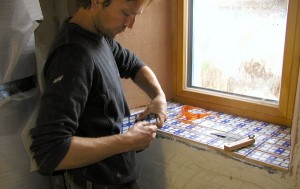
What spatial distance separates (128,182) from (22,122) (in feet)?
1.35

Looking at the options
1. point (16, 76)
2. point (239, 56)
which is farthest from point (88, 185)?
point (239, 56)

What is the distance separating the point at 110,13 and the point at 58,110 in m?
0.27

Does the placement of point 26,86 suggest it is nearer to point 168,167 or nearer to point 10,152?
point 10,152

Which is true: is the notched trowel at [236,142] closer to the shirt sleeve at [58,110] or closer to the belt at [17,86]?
A: the shirt sleeve at [58,110]

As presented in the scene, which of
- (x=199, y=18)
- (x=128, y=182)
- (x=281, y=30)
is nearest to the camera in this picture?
(x=128, y=182)

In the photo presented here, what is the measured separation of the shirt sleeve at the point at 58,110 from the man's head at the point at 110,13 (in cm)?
13

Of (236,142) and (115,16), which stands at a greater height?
(115,16)

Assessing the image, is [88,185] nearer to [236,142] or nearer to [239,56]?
[236,142]

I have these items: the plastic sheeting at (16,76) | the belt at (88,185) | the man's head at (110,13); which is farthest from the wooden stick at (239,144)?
the plastic sheeting at (16,76)

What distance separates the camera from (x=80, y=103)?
640 mm

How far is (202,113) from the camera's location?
1.18 metres

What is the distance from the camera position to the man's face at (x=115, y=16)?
697 millimetres

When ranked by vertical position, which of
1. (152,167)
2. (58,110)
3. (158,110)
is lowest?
(152,167)

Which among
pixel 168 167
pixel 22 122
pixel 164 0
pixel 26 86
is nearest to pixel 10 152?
pixel 22 122
